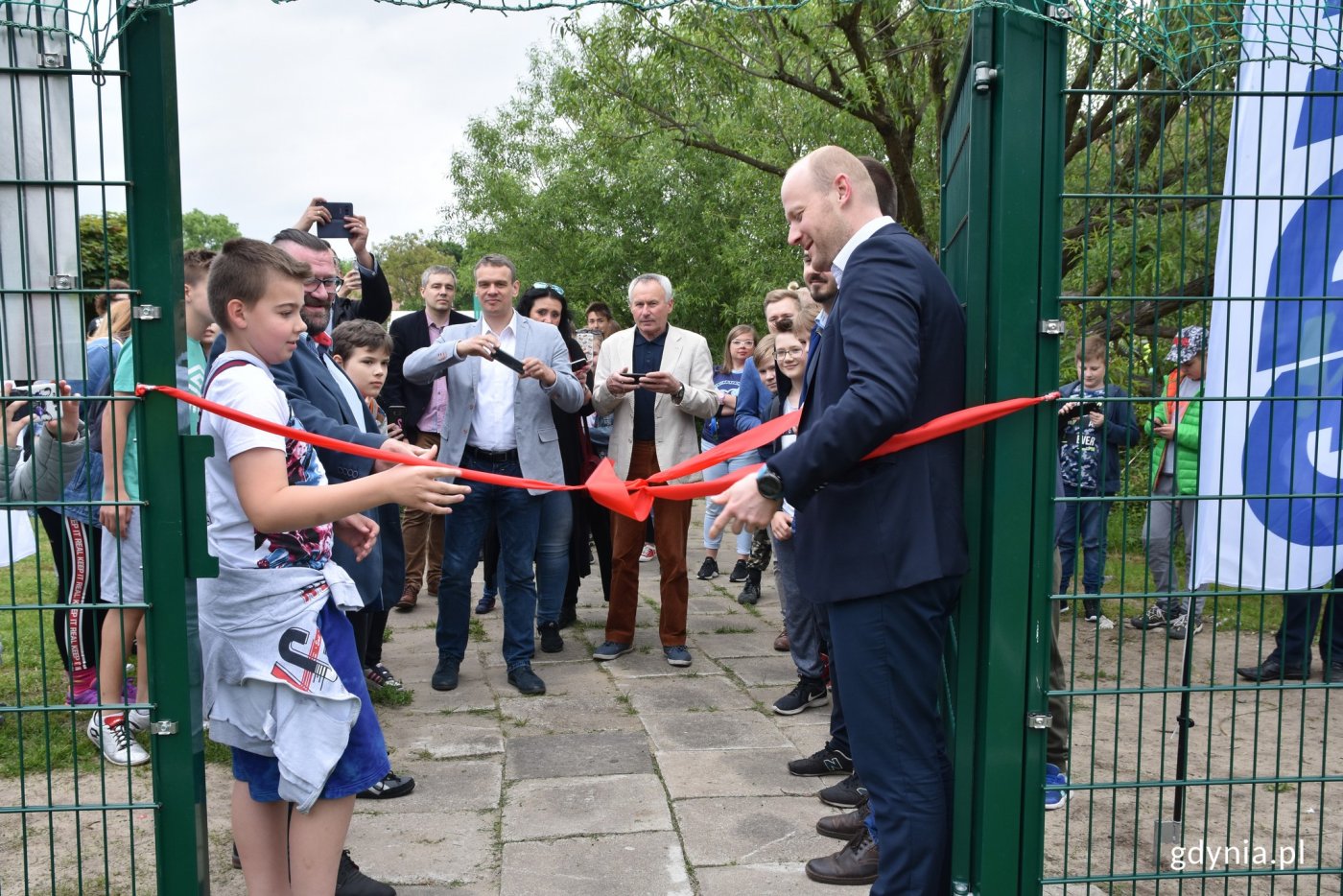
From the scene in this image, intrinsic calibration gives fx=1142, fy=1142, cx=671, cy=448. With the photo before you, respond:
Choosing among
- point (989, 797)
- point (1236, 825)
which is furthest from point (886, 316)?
point (1236, 825)

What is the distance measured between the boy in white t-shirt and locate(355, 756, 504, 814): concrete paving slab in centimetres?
134

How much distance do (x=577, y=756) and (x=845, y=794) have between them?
1.15m

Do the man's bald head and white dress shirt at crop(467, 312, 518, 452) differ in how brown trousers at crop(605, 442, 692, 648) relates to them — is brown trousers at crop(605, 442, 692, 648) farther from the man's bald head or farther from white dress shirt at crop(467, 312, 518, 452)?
the man's bald head

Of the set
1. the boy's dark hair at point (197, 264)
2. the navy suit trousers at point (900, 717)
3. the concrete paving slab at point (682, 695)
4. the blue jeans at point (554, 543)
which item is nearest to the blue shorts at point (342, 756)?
the navy suit trousers at point (900, 717)

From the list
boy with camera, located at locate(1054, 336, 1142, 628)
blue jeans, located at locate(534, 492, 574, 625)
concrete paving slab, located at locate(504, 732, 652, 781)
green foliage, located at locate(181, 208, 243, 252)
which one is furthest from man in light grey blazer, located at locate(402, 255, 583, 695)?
green foliage, located at locate(181, 208, 243, 252)

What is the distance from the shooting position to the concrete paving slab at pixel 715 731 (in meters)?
4.83

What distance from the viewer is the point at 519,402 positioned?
5.67 metres

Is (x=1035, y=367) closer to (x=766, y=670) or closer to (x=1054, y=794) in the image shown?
(x=1054, y=794)

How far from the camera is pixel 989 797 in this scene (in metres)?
2.77

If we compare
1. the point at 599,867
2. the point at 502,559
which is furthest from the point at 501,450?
the point at 599,867

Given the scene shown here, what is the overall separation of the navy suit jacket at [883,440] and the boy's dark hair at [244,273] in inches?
49.7

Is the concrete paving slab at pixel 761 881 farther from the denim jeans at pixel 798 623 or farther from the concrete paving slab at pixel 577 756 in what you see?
the denim jeans at pixel 798 623

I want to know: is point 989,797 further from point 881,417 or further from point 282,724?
point 282,724

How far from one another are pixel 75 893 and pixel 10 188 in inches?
83.7
